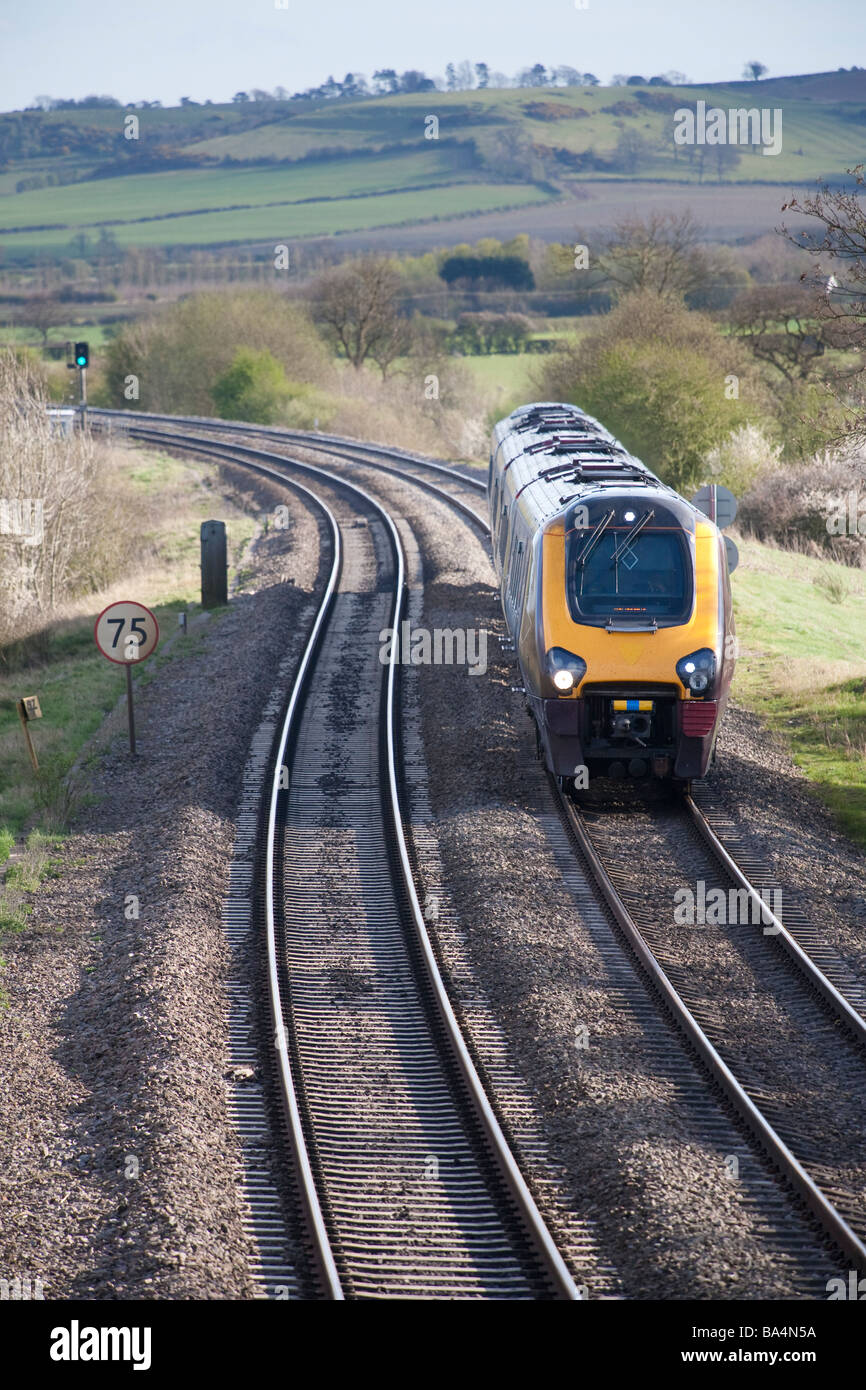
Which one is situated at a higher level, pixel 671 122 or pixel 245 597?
pixel 671 122

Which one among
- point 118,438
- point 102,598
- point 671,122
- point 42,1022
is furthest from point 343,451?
point 671,122

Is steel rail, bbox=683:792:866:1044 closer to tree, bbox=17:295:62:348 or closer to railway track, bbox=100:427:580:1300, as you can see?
railway track, bbox=100:427:580:1300

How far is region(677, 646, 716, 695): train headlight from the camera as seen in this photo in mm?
13227

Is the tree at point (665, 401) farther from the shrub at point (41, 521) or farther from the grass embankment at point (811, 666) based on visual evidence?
the shrub at point (41, 521)

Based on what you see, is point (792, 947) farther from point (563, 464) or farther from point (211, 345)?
point (211, 345)

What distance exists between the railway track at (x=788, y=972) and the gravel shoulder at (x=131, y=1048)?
3263mm

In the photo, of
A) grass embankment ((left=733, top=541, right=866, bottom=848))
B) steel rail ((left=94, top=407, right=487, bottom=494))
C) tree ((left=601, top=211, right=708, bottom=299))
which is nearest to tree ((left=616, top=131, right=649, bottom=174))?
tree ((left=601, top=211, right=708, bottom=299))

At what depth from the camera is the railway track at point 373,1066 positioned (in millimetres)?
7262

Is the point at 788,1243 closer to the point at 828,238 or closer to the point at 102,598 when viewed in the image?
the point at 828,238

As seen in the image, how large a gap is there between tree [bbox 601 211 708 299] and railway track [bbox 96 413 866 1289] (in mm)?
45712

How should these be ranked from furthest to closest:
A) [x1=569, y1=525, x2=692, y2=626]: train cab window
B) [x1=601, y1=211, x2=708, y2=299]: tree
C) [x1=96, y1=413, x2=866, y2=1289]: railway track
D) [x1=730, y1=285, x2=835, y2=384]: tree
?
[x1=601, y1=211, x2=708, y2=299]: tree
[x1=730, y1=285, x2=835, y2=384]: tree
[x1=569, y1=525, x2=692, y2=626]: train cab window
[x1=96, y1=413, x2=866, y2=1289]: railway track

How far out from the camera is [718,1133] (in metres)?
8.32
